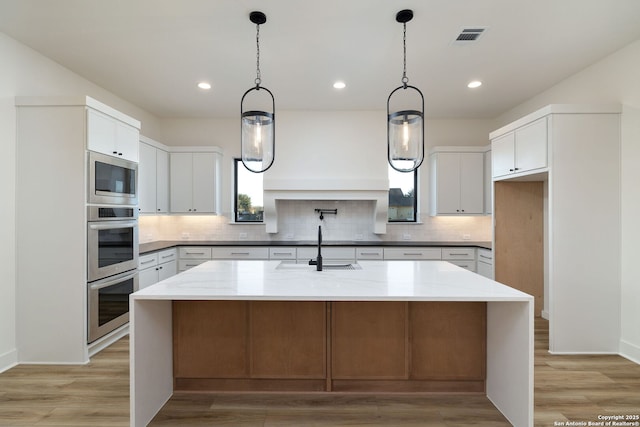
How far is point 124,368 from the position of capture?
276 cm

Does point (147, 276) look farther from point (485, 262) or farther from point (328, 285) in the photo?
point (485, 262)

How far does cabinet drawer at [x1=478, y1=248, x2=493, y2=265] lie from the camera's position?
434 centimetres

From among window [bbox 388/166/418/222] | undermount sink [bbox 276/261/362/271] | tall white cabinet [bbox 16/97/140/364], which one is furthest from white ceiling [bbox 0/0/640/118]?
undermount sink [bbox 276/261/362/271]

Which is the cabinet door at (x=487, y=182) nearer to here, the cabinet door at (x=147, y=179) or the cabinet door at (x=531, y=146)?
the cabinet door at (x=531, y=146)

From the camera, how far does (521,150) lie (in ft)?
11.5

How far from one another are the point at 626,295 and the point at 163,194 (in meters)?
5.52

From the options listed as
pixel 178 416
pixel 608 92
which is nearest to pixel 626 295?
pixel 608 92

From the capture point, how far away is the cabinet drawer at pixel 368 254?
15.4 ft

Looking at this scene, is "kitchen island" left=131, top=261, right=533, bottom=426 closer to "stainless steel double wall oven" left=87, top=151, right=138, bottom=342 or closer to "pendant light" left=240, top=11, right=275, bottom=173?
"pendant light" left=240, top=11, right=275, bottom=173

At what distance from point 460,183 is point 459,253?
105 centimetres

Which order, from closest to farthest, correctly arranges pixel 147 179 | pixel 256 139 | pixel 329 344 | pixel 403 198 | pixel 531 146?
pixel 256 139 → pixel 329 344 → pixel 531 146 → pixel 147 179 → pixel 403 198

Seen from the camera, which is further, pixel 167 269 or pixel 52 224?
pixel 167 269

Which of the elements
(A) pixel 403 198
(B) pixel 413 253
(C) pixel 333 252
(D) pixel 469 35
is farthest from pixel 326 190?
(D) pixel 469 35

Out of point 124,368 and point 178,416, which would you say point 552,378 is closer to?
point 178,416
